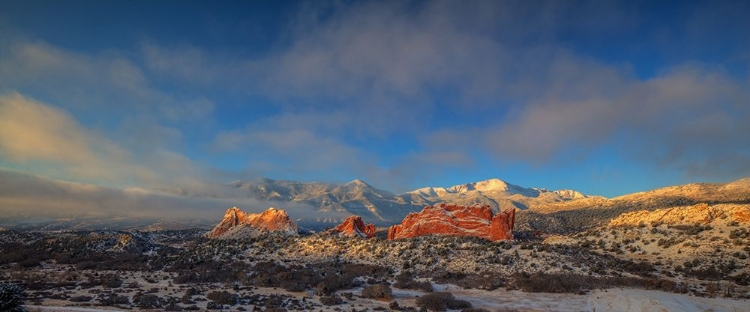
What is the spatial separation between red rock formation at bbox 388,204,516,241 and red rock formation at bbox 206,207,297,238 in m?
21.5

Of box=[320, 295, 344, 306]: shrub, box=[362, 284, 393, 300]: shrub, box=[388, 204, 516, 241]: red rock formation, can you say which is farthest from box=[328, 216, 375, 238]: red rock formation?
box=[320, 295, 344, 306]: shrub

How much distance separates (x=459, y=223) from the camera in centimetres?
6512

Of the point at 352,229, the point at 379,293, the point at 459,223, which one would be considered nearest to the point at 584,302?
the point at 379,293

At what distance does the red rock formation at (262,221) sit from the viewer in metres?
74.0

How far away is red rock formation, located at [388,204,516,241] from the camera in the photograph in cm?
6219

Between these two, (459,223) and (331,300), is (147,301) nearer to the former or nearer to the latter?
(331,300)

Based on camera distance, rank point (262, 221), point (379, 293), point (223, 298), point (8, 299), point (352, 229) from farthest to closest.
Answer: point (262, 221)
point (352, 229)
point (379, 293)
point (223, 298)
point (8, 299)

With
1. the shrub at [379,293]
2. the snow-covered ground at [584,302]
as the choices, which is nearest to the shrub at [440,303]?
the snow-covered ground at [584,302]

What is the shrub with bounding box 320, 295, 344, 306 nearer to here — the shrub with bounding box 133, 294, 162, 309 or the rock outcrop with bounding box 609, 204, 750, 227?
the shrub with bounding box 133, 294, 162, 309

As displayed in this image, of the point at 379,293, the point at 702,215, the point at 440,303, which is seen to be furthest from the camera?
the point at 702,215

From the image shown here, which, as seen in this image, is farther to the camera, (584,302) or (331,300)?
(331,300)

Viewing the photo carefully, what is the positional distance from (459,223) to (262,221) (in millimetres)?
39704

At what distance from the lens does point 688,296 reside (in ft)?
76.4

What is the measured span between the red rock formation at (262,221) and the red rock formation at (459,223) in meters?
21.5
